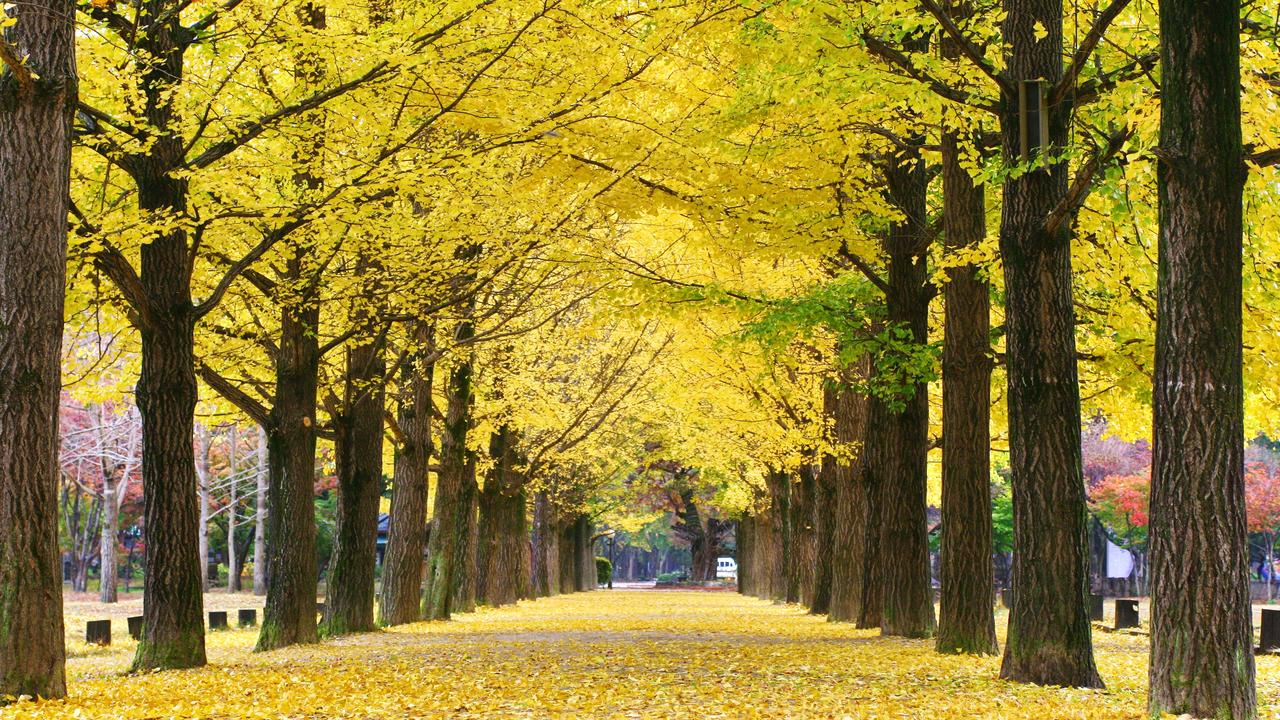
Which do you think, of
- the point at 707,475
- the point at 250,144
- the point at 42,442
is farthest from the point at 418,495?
the point at 707,475

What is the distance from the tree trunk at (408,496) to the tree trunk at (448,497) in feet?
6.55

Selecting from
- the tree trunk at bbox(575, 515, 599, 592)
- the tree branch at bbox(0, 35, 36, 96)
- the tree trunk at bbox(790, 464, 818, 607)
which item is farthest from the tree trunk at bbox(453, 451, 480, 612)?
the tree trunk at bbox(575, 515, 599, 592)

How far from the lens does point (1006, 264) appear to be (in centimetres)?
941

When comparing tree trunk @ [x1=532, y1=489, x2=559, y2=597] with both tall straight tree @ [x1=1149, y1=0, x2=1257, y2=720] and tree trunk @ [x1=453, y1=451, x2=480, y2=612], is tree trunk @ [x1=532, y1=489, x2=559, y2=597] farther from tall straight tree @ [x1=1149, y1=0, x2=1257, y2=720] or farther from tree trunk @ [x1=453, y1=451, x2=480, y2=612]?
tall straight tree @ [x1=1149, y1=0, x2=1257, y2=720]

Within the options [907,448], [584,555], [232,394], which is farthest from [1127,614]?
[584,555]

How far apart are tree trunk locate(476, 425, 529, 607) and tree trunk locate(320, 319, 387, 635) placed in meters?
11.3

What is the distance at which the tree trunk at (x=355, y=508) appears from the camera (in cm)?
1777

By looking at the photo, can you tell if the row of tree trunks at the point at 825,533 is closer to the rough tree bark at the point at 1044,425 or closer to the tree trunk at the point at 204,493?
the rough tree bark at the point at 1044,425

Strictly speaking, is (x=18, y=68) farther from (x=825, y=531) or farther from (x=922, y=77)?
(x=825, y=531)

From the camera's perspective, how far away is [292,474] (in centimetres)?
1508

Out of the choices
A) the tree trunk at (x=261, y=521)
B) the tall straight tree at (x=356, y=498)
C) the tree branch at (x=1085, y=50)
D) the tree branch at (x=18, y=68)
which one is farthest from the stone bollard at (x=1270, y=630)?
the tree trunk at (x=261, y=521)

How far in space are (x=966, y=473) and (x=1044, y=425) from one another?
3544 mm

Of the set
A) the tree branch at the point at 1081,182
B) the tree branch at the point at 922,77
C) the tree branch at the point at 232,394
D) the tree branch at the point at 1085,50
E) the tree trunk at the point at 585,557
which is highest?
the tree branch at the point at 922,77

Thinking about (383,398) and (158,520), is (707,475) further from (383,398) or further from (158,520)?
(158,520)
